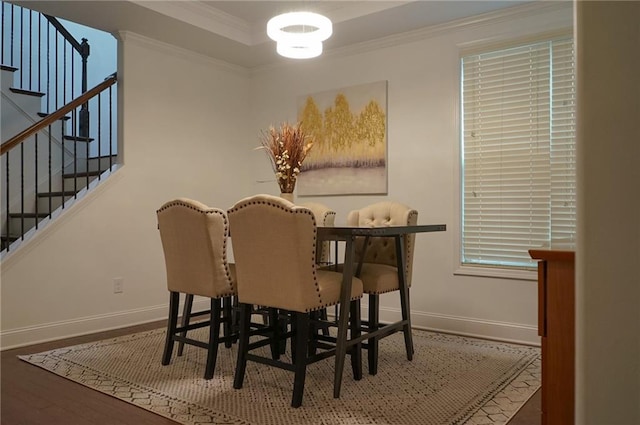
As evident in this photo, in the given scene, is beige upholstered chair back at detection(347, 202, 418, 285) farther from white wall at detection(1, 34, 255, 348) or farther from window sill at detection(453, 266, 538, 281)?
white wall at detection(1, 34, 255, 348)

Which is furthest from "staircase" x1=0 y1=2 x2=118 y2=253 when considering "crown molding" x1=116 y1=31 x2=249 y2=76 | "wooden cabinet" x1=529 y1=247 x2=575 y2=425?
"wooden cabinet" x1=529 y1=247 x2=575 y2=425

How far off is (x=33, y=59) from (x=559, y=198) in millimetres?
5363

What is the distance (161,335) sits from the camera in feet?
12.6

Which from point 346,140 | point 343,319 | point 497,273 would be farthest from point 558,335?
point 346,140

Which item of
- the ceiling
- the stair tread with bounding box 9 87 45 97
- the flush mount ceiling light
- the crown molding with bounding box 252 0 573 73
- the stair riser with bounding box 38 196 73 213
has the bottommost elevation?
the stair riser with bounding box 38 196 73 213

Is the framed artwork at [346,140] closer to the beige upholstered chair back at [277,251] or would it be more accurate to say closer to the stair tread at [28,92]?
the beige upholstered chair back at [277,251]

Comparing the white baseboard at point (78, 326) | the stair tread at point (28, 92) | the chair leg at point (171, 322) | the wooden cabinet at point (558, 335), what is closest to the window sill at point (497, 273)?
the chair leg at point (171, 322)

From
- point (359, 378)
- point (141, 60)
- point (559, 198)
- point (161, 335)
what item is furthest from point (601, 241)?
point (141, 60)

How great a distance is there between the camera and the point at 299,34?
3.11 metres

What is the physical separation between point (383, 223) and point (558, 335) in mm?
2109

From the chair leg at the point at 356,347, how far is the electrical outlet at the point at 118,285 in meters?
2.38

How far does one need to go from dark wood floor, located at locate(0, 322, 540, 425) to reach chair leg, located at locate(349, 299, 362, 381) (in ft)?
2.76

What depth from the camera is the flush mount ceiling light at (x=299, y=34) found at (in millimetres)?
2910

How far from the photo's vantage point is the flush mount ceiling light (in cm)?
291
